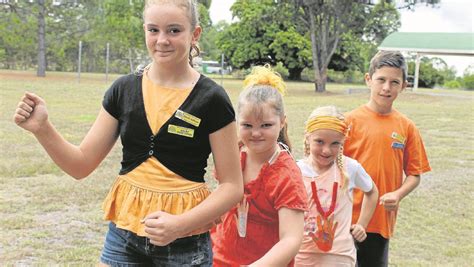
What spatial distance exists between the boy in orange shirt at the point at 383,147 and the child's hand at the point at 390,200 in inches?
1.0

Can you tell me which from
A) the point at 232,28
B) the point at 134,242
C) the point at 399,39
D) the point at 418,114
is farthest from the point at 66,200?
the point at 232,28

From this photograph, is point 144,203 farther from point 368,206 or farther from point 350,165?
point 368,206

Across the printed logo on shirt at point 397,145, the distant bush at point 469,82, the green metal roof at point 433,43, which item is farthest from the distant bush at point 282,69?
the printed logo on shirt at point 397,145

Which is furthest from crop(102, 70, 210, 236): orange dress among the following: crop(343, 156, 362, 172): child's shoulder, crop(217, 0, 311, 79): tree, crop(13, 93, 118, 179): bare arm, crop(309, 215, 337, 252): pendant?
crop(217, 0, 311, 79): tree

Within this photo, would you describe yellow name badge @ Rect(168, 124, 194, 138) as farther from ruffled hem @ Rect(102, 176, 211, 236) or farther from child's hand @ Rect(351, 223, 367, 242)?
child's hand @ Rect(351, 223, 367, 242)

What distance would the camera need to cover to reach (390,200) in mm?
2955

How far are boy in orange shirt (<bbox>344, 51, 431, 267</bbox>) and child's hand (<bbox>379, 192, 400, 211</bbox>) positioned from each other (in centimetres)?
2

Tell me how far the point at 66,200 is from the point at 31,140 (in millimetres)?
3923

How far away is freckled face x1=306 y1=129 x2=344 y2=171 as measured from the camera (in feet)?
8.57

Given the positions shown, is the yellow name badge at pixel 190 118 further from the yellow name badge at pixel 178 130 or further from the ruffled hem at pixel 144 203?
the ruffled hem at pixel 144 203

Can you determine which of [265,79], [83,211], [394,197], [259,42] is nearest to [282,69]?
[259,42]

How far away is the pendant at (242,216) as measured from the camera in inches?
83.0

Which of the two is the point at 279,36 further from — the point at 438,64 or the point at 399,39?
the point at 438,64

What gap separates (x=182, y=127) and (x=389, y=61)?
1659mm
